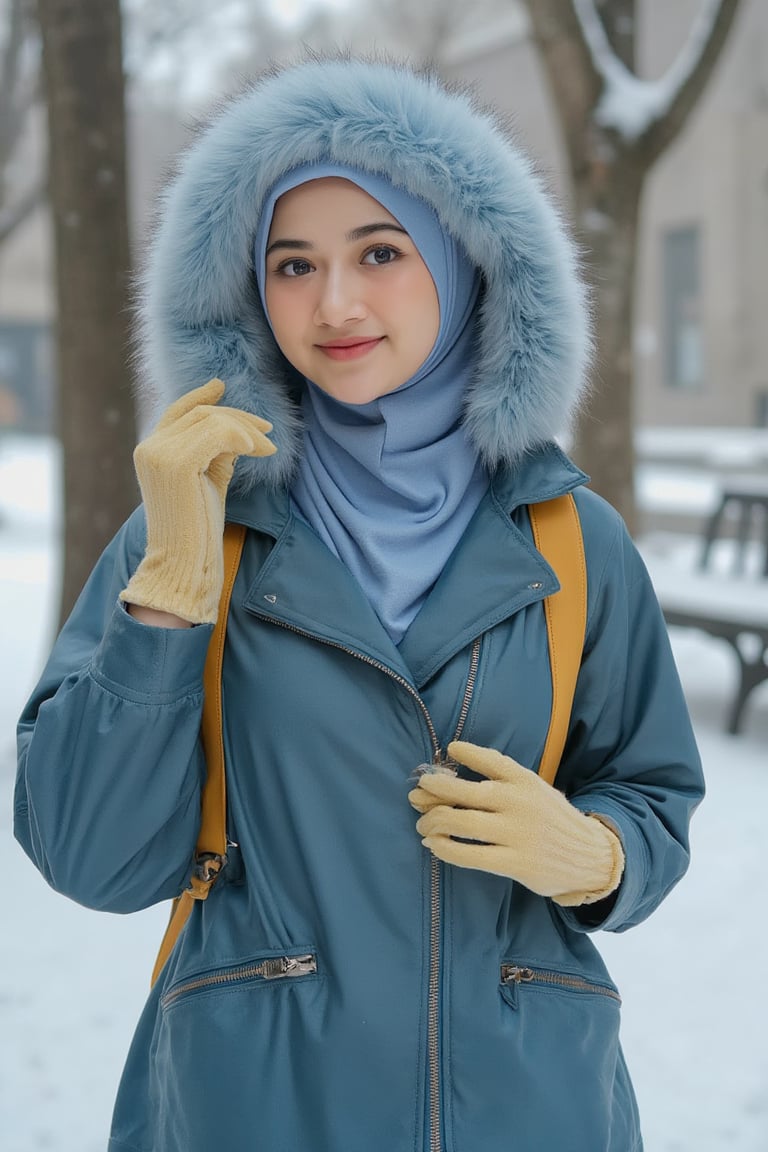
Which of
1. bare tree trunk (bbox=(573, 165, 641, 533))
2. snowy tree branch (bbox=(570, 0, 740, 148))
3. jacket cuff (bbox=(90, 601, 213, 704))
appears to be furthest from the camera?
bare tree trunk (bbox=(573, 165, 641, 533))

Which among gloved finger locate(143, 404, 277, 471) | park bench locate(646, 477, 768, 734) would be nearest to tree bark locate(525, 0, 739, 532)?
park bench locate(646, 477, 768, 734)

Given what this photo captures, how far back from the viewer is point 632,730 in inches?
63.2

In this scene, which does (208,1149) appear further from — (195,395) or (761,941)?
(761,941)

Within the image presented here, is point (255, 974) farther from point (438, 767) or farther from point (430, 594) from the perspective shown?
point (430, 594)

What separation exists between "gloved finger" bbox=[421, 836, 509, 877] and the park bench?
403 centimetres

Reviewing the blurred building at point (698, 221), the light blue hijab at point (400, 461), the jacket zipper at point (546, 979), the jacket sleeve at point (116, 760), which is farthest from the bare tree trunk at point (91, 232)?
the blurred building at point (698, 221)

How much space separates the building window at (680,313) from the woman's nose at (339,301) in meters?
26.2

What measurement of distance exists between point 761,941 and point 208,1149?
2651 mm

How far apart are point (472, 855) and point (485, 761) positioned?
0.34ft

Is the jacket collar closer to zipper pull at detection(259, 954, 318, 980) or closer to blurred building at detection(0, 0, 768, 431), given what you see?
zipper pull at detection(259, 954, 318, 980)

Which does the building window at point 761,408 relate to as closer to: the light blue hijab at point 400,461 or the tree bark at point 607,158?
the tree bark at point 607,158

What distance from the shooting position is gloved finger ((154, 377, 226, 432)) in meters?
1.52

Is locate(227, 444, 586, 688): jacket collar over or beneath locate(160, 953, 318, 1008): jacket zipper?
over

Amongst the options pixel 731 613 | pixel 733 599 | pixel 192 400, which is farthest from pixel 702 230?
pixel 192 400
